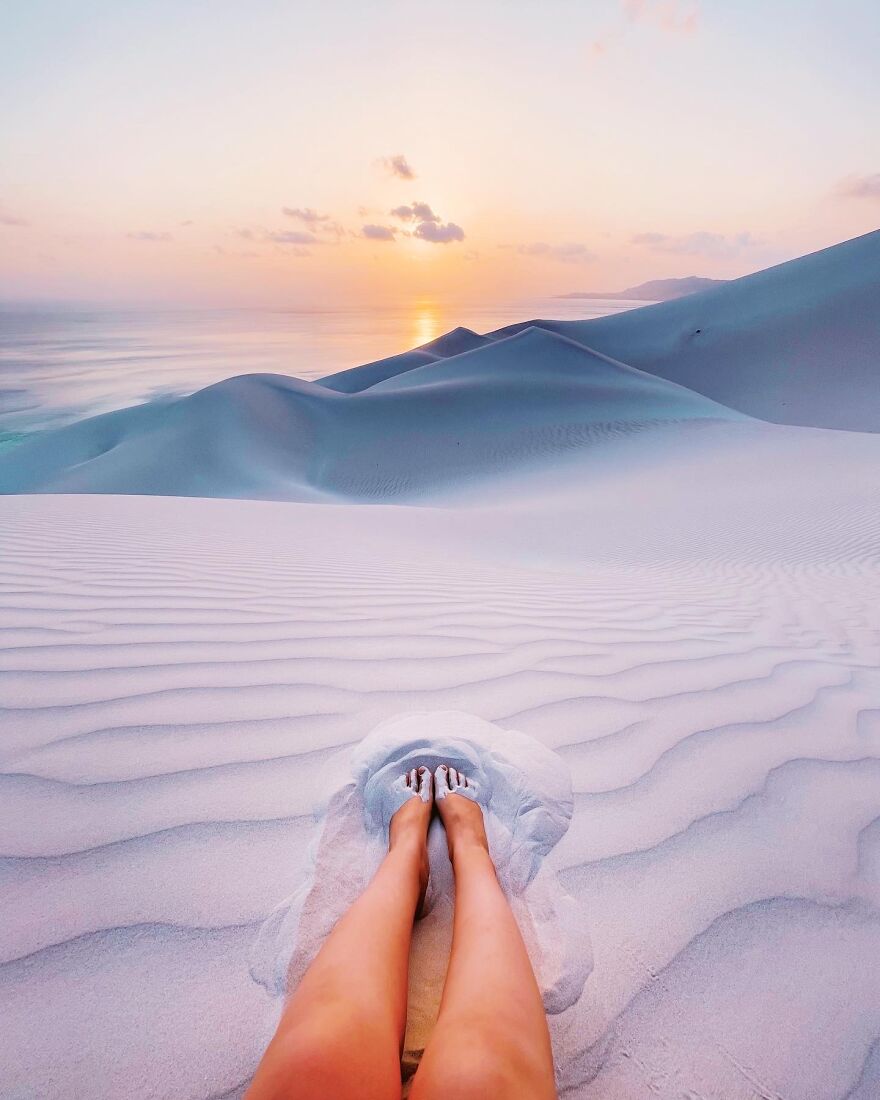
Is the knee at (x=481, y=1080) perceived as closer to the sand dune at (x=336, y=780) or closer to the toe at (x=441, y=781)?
the sand dune at (x=336, y=780)

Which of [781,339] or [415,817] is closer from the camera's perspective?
[415,817]

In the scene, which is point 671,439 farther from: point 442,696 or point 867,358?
point 867,358

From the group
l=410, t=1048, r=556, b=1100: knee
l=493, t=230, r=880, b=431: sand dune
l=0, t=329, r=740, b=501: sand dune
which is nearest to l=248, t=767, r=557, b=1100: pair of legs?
l=410, t=1048, r=556, b=1100: knee

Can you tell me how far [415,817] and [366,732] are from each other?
0.37 metres

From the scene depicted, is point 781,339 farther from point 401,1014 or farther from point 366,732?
point 401,1014

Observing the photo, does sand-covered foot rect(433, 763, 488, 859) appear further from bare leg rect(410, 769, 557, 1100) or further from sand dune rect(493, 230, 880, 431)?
sand dune rect(493, 230, 880, 431)

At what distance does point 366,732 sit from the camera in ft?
6.20

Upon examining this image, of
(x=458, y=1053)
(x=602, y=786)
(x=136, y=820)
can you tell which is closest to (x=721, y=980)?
(x=602, y=786)

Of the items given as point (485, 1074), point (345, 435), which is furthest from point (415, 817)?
point (345, 435)

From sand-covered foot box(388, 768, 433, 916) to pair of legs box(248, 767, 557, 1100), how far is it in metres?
0.07

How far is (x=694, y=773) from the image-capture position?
1.79 m

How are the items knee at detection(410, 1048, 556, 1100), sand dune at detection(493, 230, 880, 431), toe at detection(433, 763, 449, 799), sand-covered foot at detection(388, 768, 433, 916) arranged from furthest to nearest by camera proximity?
sand dune at detection(493, 230, 880, 431) → toe at detection(433, 763, 449, 799) → sand-covered foot at detection(388, 768, 433, 916) → knee at detection(410, 1048, 556, 1100)

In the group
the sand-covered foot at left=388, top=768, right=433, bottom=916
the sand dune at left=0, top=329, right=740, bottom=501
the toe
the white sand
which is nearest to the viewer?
the white sand

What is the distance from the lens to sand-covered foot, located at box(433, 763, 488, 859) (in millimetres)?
1517
